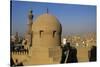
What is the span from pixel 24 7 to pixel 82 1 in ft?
2.78

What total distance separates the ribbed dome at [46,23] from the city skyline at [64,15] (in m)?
0.05

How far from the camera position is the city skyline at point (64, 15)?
100 inches

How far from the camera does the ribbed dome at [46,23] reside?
262 centimetres

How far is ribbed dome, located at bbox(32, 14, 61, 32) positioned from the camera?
8.60 feet

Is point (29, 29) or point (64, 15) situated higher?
point (64, 15)

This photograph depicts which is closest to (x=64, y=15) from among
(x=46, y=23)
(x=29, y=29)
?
(x=46, y=23)

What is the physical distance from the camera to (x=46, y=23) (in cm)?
268

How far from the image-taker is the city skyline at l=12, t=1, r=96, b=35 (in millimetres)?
2551

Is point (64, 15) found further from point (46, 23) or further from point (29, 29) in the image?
point (29, 29)

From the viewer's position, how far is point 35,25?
2615 millimetres

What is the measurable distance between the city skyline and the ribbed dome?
2.0 inches

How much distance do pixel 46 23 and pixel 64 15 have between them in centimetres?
28
